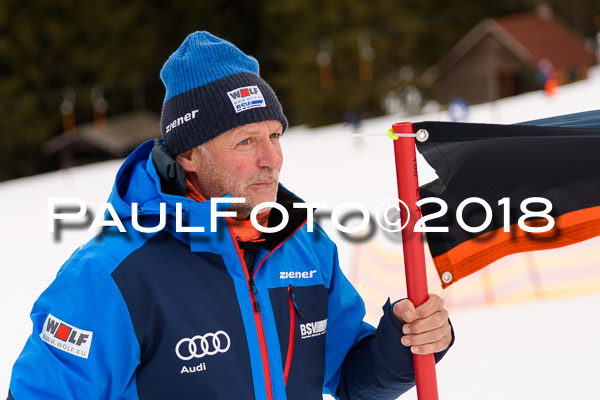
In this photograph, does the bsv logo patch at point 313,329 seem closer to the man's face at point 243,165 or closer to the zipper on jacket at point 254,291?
the zipper on jacket at point 254,291

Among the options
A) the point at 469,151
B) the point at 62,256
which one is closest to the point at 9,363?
the point at 62,256

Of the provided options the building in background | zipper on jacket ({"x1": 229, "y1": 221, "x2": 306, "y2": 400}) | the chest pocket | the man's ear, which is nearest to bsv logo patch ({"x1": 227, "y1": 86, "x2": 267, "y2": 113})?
the man's ear

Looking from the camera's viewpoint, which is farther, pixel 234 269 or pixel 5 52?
pixel 5 52

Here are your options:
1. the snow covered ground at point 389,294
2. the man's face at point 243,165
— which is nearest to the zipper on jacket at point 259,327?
the man's face at point 243,165

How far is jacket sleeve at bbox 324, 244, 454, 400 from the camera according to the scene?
6.04 feet

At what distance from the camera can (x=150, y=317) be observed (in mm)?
1592

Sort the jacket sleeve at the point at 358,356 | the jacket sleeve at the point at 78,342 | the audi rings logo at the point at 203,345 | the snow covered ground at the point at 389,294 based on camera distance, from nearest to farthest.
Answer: the jacket sleeve at the point at 78,342 < the audi rings logo at the point at 203,345 < the jacket sleeve at the point at 358,356 < the snow covered ground at the point at 389,294

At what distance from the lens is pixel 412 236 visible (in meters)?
1.74

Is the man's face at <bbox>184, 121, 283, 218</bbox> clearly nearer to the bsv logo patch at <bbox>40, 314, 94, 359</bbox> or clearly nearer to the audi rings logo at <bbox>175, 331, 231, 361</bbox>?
the audi rings logo at <bbox>175, 331, 231, 361</bbox>

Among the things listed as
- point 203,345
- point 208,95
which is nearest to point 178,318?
point 203,345

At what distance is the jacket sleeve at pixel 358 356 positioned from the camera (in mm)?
1840

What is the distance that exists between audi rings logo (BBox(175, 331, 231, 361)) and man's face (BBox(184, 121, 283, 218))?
29 centimetres

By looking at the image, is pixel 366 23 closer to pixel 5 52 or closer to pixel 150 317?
pixel 5 52

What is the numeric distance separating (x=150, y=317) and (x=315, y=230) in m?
0.56
